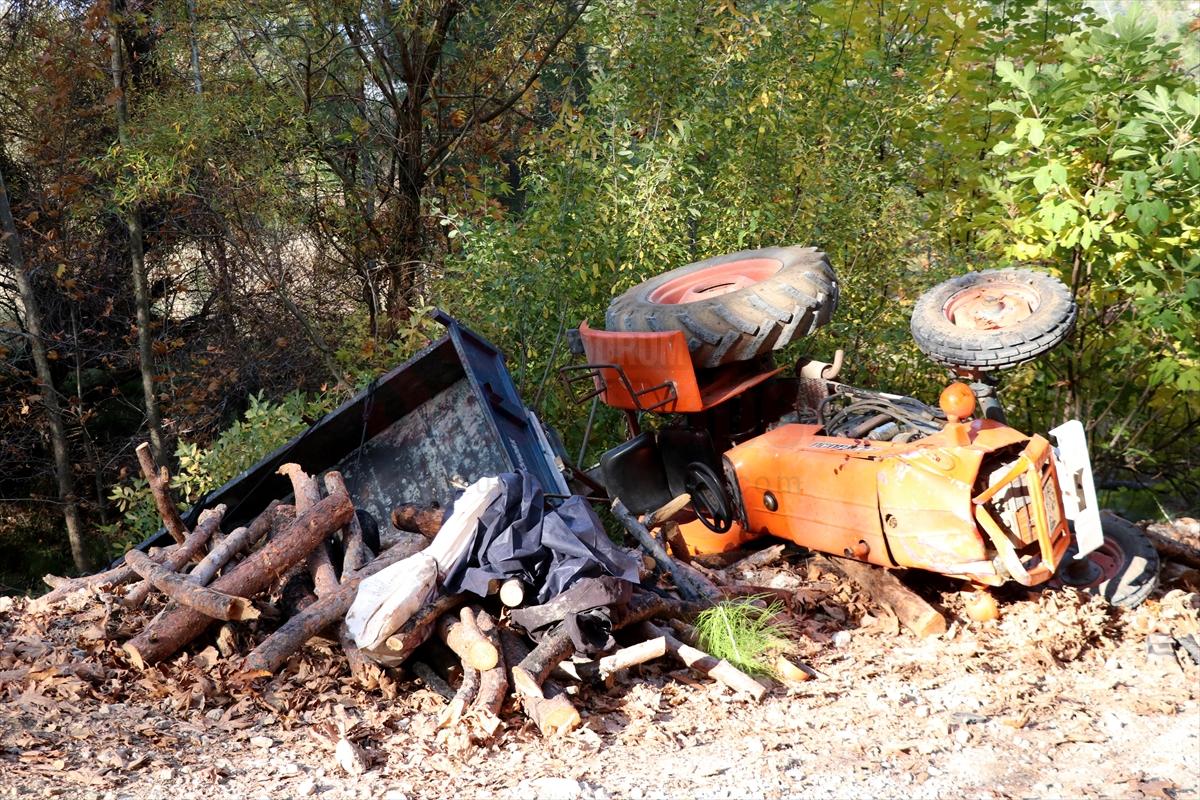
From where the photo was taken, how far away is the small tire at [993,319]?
5809 millimetres

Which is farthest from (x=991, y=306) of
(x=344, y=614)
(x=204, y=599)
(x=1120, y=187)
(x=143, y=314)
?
(x=143, y=314)

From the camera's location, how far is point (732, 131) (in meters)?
8.62

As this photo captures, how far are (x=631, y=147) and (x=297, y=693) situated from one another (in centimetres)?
505

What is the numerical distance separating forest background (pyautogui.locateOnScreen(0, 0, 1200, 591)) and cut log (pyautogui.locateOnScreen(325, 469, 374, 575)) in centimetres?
223

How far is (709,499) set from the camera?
6.40 meters

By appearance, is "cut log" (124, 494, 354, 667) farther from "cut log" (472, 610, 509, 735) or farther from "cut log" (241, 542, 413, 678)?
"cut log" (472, 610, 509, 735)

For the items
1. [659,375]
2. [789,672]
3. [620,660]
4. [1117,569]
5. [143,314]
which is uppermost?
[143,314]

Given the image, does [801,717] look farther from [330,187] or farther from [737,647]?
[330,187]

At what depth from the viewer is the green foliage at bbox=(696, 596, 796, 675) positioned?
16.1 feet

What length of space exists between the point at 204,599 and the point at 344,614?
60 cm

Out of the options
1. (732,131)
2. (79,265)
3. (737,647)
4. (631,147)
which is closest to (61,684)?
(737,647)

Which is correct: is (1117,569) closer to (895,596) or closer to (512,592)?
(895,596)

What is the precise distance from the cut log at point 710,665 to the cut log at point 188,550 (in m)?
2.28

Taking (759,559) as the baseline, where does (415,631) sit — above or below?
above
